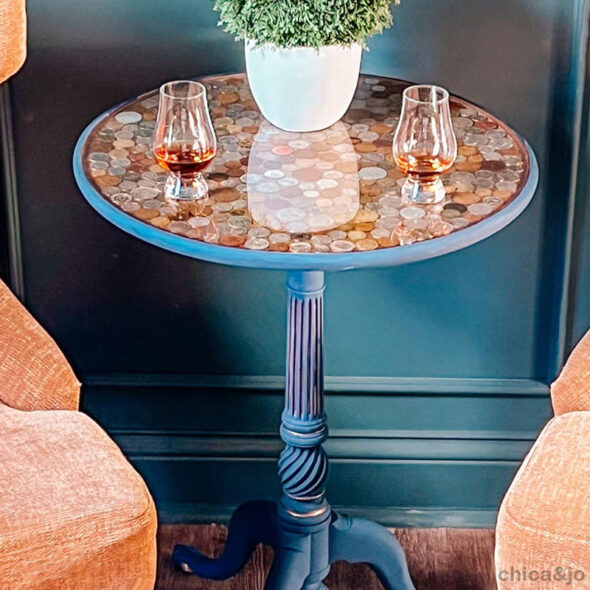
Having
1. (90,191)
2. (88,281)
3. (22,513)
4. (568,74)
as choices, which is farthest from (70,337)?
(568,74)

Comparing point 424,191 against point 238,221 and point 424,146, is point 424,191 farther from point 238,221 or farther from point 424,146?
point 238,221

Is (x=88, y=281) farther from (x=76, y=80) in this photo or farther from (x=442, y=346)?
(x=442, y=346)

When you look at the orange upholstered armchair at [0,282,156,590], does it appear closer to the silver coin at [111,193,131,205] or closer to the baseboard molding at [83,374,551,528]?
the silver coin at [111,193,131,205]

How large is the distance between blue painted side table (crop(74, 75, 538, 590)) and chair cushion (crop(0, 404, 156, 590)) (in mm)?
264

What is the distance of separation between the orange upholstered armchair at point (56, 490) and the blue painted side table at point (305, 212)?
0.22 metres

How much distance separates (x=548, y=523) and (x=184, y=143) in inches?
23.6

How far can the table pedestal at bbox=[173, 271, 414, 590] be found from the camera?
1.43 metres

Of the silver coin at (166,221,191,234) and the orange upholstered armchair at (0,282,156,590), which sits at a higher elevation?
the silver coin at (166,221,191,234)

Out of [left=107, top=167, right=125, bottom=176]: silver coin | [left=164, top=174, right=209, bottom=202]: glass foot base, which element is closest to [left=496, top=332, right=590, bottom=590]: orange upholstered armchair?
[left=164, top=174, right=209, bottom=202]: glass foot base

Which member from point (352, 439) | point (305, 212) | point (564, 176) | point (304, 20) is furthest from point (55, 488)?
point (564, 176)

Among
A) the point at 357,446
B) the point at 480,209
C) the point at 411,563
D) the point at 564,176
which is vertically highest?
the point at 480,209

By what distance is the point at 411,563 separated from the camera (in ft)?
5.94

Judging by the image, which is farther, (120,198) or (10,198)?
(10,198)

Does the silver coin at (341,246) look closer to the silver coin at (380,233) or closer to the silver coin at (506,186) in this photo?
the silver coin at (380,233)
